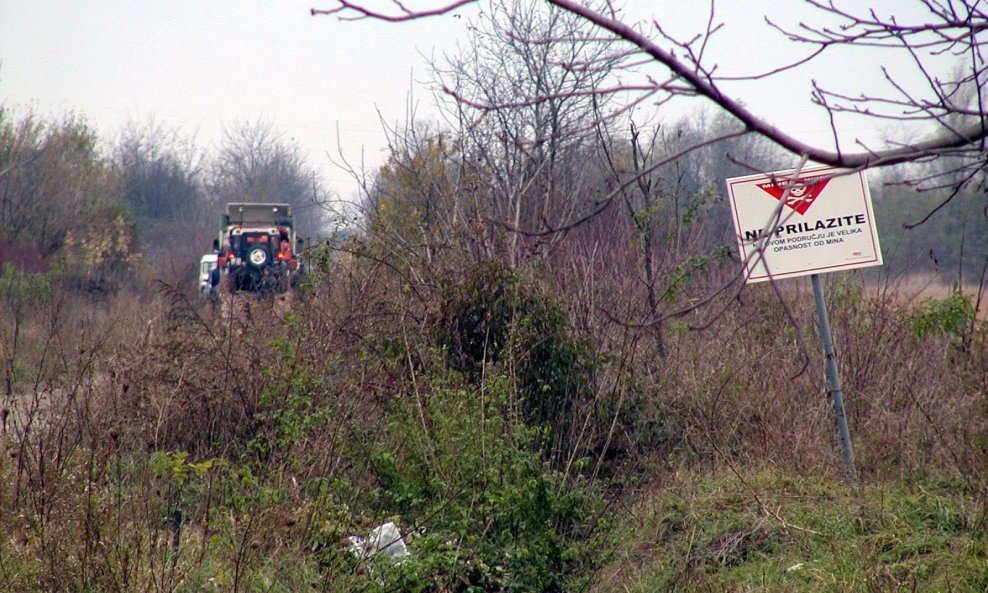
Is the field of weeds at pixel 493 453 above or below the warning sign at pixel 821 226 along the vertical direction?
below

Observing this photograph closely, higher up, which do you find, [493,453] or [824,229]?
[824,229]

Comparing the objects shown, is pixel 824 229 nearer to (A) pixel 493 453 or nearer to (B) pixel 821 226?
(B) pixel 821 226

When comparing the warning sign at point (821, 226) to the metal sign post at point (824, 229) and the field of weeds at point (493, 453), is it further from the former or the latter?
the field of weeds at point (493, 453)

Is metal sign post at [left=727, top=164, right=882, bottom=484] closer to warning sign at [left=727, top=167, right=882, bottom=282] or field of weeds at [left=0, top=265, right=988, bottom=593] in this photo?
warning sign at [left=727, top=167, right=882, bottom=282]

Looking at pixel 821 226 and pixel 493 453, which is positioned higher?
pixel 821 226

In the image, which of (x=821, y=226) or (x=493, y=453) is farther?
(x=821, y=226)

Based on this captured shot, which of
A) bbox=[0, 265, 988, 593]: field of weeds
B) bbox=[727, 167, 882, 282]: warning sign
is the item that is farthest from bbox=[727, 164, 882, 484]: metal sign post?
bbox=[0, 265, 988, 593]: field of weeds

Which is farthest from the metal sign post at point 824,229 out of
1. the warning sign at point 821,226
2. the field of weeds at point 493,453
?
the field of weeds at point 493,453

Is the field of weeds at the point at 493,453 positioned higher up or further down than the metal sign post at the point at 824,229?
further down

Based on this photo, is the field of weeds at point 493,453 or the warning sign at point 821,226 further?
the warning sign at point 821,226

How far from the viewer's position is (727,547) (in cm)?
525

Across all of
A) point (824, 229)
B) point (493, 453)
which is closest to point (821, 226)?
point (824, 229)

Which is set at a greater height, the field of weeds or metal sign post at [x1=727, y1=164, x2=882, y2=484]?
metal sign post at [x1=727, y1=164, x2=882, y2=484]

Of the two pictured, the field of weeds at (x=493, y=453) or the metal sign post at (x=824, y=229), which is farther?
the metal sign post at (x=824, y=229)
